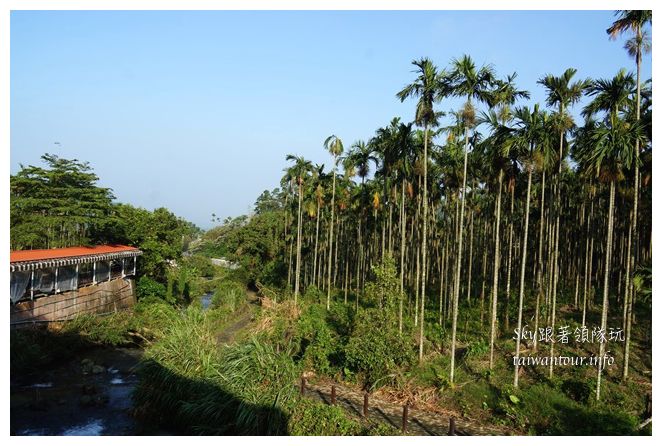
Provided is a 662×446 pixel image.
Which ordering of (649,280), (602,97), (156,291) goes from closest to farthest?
(649,280)
(602,97)
(156,291)

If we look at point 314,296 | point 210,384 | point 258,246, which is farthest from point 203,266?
point 210,384

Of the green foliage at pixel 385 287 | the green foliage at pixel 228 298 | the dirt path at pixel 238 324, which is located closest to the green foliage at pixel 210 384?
the green foliage at pixel 385 287

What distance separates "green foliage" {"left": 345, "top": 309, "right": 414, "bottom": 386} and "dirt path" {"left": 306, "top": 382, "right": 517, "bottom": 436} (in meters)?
1.03

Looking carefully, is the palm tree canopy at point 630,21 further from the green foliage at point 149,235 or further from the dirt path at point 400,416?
the green foliage at point 149,235

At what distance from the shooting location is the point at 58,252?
2864 centimetres

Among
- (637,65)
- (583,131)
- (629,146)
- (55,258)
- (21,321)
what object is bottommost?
(21,321)

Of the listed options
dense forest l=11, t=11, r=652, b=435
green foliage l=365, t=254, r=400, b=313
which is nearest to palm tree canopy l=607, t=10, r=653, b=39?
dense forest l=11, t=11, r=652, b=435

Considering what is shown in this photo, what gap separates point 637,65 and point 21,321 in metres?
29.9

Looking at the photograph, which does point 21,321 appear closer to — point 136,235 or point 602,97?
point 136,235

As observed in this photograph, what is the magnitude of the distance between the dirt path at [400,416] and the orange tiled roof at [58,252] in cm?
1577

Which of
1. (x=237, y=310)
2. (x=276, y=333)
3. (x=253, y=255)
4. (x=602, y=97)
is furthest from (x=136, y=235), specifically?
(x=602, y=97)

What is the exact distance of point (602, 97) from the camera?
20234mm

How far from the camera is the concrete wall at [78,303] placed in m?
24.2

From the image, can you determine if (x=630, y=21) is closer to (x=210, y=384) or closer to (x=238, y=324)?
(x=210, y=384)
